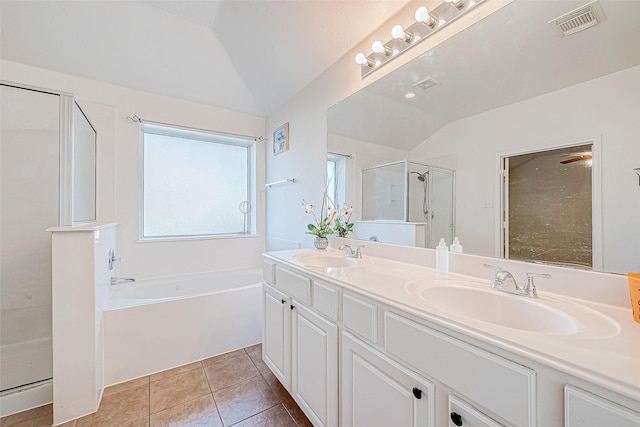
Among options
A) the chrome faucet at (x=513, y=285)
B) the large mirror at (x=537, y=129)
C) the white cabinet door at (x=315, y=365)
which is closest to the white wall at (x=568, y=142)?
the large mirror at (x=537, y=129)

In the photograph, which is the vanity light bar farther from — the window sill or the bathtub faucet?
the bathtub faucet

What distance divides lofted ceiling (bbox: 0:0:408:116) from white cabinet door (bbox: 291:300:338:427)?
187cm

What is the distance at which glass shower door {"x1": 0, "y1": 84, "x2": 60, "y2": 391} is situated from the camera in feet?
5.51

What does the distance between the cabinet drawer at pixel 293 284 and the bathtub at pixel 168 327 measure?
Answer: 2.68 feet

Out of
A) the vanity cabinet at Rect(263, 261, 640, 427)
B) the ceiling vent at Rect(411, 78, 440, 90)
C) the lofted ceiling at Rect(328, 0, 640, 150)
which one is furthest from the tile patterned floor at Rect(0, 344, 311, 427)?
the ceiling vent at Rect(411, 78, 440, 90)

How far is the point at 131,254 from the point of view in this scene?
2441 millimetres

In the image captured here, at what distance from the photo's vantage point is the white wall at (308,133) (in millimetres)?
1531

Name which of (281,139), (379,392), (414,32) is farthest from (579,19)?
(281,139)

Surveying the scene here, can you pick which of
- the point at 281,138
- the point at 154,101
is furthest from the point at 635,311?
the point at 154,101

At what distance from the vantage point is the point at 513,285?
927 mm

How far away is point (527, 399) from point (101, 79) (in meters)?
3.35

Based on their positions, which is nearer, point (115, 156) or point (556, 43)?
point (556, 43)

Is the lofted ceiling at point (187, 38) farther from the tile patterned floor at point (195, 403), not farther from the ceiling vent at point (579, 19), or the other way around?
the tile patterned floor at point (195, 403)

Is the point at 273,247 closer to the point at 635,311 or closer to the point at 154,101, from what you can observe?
the point at 154,101
